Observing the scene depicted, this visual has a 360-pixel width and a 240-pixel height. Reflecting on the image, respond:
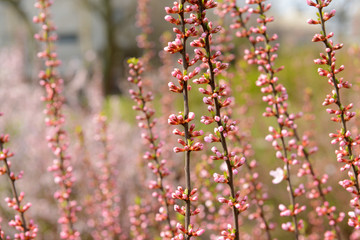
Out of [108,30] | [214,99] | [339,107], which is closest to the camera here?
[214,99]

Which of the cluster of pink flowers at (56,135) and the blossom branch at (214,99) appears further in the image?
the cluster of pink flowers at (56,135)

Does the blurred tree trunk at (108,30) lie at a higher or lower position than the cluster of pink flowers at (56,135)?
higher

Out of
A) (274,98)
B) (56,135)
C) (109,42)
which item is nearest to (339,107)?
(274,98)

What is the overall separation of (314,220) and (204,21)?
2.38 meters

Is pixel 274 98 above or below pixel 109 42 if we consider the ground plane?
below

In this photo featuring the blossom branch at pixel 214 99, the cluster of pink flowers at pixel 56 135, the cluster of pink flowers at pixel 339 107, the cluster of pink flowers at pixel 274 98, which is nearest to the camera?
the blossom branch at pixel 214 99

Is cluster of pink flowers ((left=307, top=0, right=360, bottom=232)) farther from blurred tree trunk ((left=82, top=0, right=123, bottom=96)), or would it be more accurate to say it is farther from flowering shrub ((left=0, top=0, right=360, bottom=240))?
blurred tree trunk ((left=82, top=0, right=123, bottom=96))

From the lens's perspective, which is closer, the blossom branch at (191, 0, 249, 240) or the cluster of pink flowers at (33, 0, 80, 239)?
the blossom branch at (191, 0, 249, 240)

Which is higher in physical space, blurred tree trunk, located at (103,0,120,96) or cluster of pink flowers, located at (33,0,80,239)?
blurred tree trunk, located at (103,0,120,96)

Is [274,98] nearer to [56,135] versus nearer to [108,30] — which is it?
[56,135]

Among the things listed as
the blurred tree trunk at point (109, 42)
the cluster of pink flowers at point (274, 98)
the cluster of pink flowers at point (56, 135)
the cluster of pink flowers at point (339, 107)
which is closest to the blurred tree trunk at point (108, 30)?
the blurred tree trunk at point (109, 42)

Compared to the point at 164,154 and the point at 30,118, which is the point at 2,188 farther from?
the point at 164,154

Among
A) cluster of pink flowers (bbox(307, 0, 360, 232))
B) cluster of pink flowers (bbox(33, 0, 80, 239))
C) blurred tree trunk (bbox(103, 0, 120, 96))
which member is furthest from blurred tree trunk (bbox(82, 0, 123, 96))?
cluster of pink flowers (bbox(307, 0, 360, 232))

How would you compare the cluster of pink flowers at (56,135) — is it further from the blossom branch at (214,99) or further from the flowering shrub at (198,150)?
the blossom branch at (214,99)
